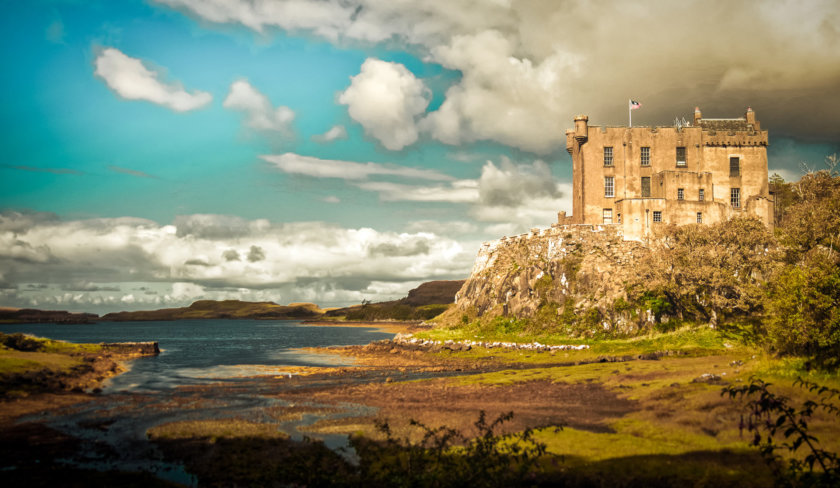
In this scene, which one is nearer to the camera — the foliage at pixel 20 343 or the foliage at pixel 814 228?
the foliage at pixel 814 228

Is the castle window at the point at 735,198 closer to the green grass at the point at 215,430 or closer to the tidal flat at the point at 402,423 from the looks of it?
the tidal flat at the point at 402,423

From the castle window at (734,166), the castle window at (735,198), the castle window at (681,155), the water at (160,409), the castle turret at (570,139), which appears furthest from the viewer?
the castle turret at (570,139)

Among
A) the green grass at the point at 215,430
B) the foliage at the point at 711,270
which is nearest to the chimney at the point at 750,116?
the foliage at the point at 711,270

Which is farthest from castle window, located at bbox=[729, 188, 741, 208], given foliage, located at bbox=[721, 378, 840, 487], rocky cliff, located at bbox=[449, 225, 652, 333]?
foliage, located at bbox=[721, 378, 840, 487]

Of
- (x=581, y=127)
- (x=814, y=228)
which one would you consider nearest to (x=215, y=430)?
(x=814, y=228)

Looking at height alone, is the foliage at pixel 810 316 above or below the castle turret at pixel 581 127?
below

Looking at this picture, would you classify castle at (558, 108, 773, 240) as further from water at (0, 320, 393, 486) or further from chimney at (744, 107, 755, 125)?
water at (0, 320, 393, 486)

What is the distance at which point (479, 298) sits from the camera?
87.4m

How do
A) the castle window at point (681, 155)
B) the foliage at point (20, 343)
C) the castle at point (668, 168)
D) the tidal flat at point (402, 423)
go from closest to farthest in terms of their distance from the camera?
the tidal flat at point (402, 423) → the foliage at point (20, 343) → the castle at point (668, 168) → the castle window at point (681, 155)

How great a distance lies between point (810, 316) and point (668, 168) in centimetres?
4982

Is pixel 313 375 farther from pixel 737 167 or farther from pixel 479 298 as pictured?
pixel 737 167

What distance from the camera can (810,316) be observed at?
31484 millimetres

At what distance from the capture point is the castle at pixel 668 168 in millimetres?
75250

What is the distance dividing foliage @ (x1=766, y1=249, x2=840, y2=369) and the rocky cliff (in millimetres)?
30926
